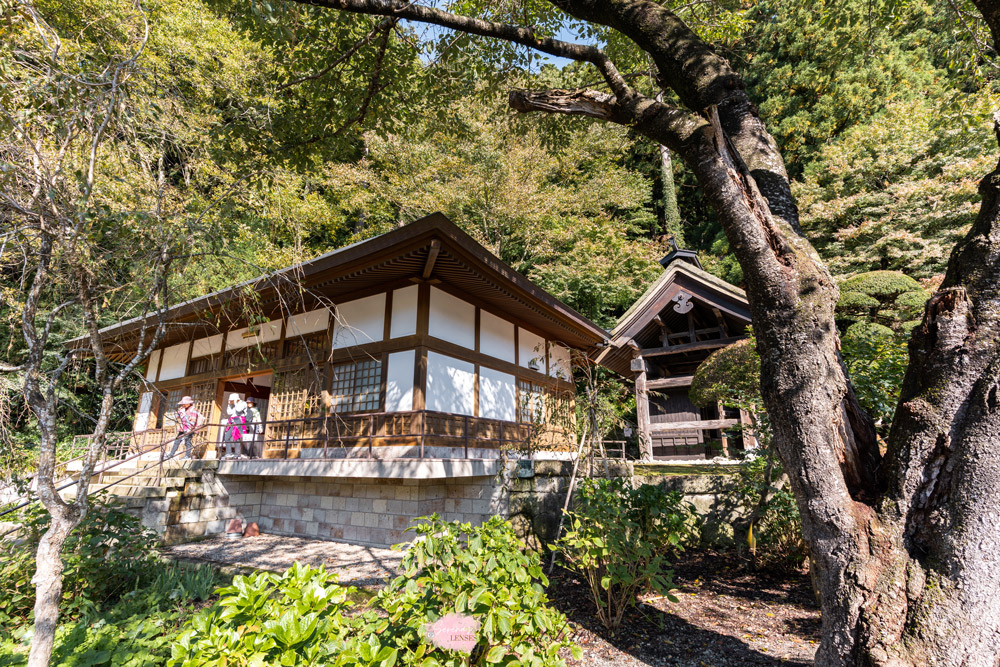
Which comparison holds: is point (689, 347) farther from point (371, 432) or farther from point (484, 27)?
point (484, 27)

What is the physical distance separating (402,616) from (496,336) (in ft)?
26.8

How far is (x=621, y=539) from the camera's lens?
384 centimetres

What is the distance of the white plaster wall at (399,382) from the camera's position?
25.7ft

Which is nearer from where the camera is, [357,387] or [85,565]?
[85,565]

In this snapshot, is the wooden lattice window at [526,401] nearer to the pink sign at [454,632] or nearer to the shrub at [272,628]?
the pink sign at [454,632]

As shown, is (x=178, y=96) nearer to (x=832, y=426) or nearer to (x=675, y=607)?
(x=832, y=426)

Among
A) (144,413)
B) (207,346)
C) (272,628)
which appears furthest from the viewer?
(144,413)

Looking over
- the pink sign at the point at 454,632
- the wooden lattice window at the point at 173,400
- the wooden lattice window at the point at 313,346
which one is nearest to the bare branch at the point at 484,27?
the pink sign at the point at 454,632

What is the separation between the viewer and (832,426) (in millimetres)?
2355

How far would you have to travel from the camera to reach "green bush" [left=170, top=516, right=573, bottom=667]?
61.8 inches

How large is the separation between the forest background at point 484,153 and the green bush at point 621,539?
89.8 inches

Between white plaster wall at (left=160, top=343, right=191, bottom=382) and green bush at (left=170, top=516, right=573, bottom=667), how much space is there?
12489 mm

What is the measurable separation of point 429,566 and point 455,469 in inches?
159

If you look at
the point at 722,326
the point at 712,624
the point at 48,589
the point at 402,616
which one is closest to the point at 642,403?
the point at 722,326
